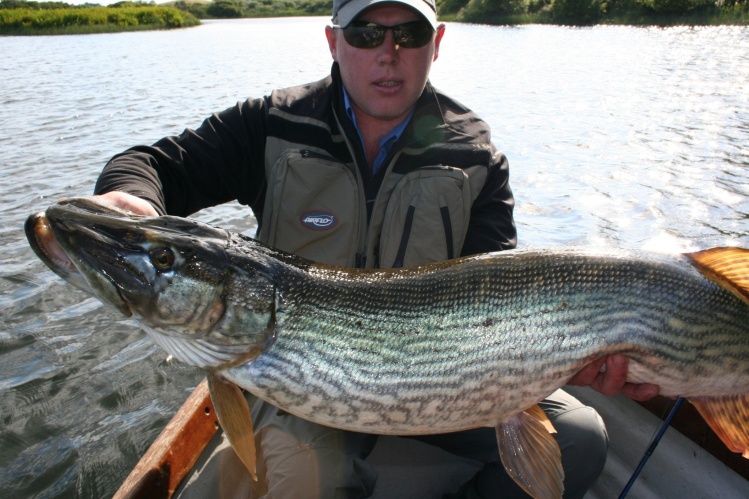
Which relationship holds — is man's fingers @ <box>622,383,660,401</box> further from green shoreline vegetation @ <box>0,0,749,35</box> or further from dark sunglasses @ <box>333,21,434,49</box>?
green shoreline vegetation @ <box>0,0,749,35</box>

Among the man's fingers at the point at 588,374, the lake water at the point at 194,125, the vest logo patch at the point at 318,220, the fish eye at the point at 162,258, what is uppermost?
the fish eye at the point at 162,258

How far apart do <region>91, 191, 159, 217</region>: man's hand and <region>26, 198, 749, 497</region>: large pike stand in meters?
0.18

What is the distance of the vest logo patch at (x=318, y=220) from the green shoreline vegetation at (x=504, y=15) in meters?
39.0

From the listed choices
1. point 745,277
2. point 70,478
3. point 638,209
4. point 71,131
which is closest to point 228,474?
point 70,478

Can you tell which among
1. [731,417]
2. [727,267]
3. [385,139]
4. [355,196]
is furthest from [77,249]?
[731,417]

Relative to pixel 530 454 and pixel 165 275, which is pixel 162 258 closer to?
pixel 165 275

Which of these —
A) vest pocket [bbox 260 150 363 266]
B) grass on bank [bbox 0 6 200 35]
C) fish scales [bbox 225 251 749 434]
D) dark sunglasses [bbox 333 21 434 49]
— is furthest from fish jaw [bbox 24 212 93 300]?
grass on bank [bbox 0 6 200 35]

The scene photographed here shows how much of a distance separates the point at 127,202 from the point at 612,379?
6.73 ft

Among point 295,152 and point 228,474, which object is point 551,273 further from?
point 228,474

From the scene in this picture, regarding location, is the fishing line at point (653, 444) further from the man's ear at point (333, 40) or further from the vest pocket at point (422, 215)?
the man's ear at point (333, 40)

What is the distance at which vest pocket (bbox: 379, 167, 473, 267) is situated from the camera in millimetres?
2855

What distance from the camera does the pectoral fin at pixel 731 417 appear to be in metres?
2.29

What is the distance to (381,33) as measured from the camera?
2879 millimetres

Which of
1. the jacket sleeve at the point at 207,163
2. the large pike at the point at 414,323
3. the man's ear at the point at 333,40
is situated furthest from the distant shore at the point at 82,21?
the large pike at the point at 414,323
